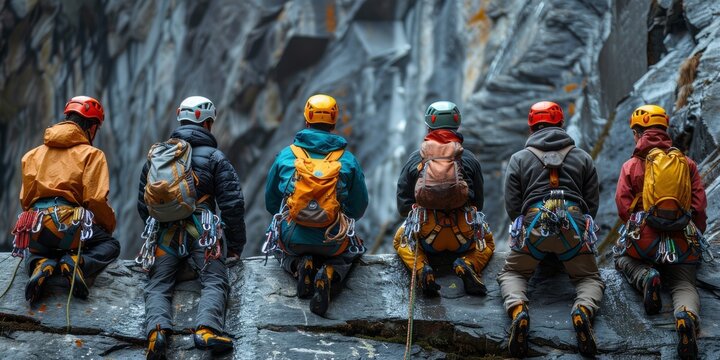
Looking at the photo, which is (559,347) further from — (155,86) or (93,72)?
(93,72)

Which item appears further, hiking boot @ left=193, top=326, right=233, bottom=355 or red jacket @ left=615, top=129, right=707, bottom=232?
red jacket @ left=615, top=129, right=707, bottom=232

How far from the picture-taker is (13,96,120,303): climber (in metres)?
9.73

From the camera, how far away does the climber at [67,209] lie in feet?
31.9

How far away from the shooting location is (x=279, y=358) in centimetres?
926

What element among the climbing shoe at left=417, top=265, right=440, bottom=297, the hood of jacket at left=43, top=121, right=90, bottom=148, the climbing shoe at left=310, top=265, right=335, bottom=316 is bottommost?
the climbing shoe at left=310, top=265, right=335, bottom=316

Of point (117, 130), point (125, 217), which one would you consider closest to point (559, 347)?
point (125, 217)

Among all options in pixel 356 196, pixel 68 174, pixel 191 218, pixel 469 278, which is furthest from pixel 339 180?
pixel 68 174

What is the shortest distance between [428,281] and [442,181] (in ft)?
3.28

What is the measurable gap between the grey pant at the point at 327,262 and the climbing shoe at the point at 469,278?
1.11 m

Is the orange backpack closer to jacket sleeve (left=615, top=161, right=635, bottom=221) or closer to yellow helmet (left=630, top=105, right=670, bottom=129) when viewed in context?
jacket sleeve (left=615, top=161, right=635, bottom=221)

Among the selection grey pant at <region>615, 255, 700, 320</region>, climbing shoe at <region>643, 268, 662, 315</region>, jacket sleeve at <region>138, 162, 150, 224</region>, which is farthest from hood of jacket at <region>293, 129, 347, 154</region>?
climbing shoe at <region>643, 268, 662, 315</region>

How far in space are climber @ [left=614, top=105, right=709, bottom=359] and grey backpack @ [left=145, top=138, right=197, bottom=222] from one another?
4337 millimetres

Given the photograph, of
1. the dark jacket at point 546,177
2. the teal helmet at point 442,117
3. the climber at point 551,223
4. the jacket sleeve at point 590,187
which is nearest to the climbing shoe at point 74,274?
the teal helmet at point 442,117

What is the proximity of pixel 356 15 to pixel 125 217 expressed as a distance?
10442 mm
